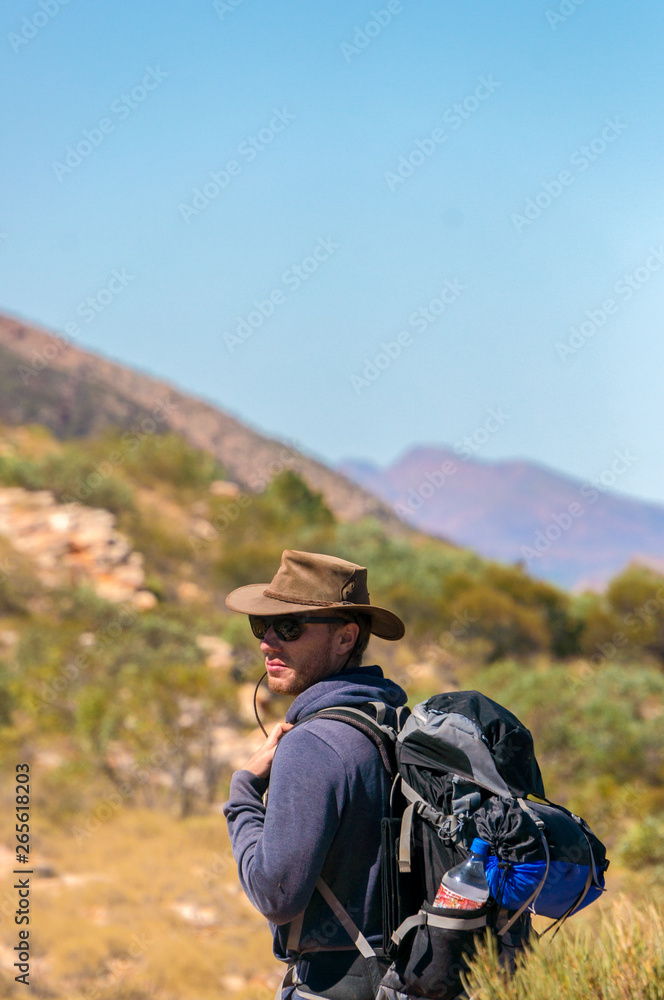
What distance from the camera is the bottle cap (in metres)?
1.77

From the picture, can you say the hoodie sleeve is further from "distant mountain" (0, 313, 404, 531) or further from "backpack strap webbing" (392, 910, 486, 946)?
"distant mountain" (0, 313, 404, 531)

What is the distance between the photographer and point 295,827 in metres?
1.81

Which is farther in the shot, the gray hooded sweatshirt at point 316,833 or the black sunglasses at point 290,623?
the black sunglasses at point 290,623

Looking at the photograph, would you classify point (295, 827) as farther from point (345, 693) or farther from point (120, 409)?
point (120, 409)

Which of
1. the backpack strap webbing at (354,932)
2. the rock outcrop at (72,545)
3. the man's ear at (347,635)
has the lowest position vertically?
the rock outcrop at (72,545)

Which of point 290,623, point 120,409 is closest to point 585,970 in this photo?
point 290,623

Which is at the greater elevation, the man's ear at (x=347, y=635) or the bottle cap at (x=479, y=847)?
the bottle cap at (x=479, y=847)

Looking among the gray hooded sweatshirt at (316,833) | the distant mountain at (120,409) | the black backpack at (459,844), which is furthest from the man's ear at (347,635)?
the distant mountain at (120,409)

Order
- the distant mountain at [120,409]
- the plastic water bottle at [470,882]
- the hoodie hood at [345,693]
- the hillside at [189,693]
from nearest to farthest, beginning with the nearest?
the plastic water bottle at [470,882] → the hoodie hood at [345,693] → the hillside at [189,693] → the distant mountain at [120,409]

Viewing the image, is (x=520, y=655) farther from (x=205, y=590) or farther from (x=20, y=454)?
(x=20, y=454)

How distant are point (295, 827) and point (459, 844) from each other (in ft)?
1.10

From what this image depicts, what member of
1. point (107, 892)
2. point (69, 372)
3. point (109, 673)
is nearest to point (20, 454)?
point (109, 673)

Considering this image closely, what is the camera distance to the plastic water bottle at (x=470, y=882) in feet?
5.79

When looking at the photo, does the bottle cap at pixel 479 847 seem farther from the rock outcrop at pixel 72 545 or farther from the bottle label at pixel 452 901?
the rock outcrop at pixel 72 545
